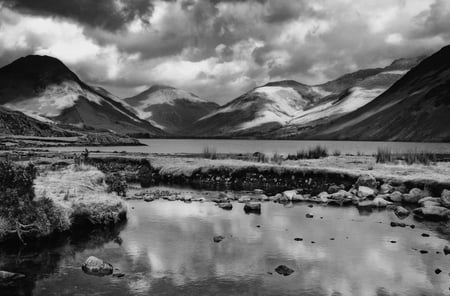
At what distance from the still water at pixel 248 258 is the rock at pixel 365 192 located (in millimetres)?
6321

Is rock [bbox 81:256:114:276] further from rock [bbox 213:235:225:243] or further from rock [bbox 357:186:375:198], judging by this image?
rock [bbox 357:186:375:198]

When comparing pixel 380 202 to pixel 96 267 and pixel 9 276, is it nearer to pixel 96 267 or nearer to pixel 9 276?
pixel 96 267

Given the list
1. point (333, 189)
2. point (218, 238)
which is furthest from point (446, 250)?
point (333, 189)

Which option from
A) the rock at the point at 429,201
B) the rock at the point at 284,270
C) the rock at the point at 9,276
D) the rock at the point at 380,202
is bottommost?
the rock at the point at 9,276

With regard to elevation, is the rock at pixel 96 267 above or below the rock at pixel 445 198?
below

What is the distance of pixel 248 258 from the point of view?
2272cm

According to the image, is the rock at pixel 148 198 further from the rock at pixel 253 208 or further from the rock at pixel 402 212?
the rock at pixel 402 212

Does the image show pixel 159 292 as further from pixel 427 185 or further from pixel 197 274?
pixel 427 185

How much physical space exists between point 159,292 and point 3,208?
37.0 ft

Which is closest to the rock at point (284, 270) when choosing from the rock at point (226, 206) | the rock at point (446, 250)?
the rock at point (446, 250)

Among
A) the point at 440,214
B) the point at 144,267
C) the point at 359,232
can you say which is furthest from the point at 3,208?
the point at 440,214

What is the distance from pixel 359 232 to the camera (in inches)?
1121

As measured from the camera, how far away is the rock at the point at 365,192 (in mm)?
39250

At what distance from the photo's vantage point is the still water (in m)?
19.0
